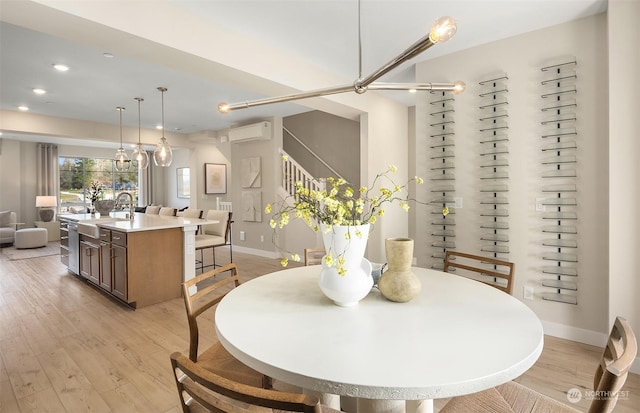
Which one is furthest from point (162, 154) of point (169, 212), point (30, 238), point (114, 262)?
point (30, 238)

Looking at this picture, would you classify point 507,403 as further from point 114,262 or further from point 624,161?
point 114,262

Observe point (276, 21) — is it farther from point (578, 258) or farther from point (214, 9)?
point (578, 258)

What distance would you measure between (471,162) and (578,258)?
119 centimetres

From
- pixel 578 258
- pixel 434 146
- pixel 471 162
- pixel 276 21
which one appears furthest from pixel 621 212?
pixel 276 21

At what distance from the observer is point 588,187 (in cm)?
263

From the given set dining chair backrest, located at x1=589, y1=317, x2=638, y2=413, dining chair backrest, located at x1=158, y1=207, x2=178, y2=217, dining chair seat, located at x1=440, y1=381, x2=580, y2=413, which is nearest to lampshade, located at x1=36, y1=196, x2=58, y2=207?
dining chair backrest, located at x1=158, y1=207, x2=178, y2=217

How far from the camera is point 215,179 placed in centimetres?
751

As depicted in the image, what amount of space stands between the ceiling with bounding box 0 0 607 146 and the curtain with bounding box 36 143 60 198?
502 centimetres

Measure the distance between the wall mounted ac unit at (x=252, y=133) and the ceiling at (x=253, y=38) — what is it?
127 cm

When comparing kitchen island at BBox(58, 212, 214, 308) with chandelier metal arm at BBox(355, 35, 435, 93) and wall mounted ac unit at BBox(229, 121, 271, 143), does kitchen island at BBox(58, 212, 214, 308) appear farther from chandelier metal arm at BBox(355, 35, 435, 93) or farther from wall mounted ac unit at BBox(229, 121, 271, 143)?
chandelier metal arm at BBox(355, 35, 435, 93)

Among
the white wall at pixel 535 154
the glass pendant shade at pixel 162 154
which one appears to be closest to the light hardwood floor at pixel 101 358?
the white wall at pixel 535 154

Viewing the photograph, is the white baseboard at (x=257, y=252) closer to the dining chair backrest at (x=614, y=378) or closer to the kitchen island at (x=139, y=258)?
the kitchen island at (x=139, y=258)

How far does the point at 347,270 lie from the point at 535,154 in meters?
2.48

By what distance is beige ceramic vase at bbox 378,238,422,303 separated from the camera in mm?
1333
